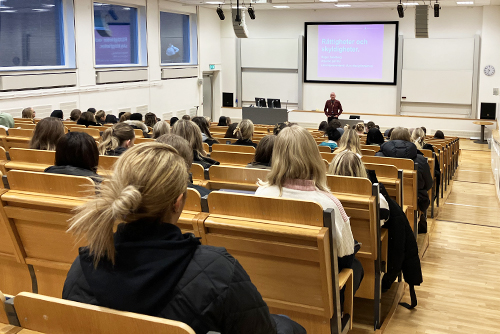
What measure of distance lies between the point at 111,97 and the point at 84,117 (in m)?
5.35

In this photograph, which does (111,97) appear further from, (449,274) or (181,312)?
(181,312)

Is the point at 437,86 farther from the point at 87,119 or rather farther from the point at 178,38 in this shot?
the point at 87,119

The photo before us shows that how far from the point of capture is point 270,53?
17562 millimetres

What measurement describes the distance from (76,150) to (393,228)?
2160mm

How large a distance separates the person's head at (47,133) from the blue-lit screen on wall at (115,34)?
9.11m

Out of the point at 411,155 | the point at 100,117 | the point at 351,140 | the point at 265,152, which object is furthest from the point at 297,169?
the point at 100,117

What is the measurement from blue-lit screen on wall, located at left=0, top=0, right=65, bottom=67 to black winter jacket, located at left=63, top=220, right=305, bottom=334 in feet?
33.9

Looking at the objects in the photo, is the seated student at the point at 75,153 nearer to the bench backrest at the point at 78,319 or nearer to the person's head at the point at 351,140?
the bench backrest at the point at 78,319

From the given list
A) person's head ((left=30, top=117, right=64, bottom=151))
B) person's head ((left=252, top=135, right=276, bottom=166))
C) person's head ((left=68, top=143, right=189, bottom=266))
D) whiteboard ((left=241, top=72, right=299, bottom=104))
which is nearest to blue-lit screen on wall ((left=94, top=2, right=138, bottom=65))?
whiteboard ((left=241, top=72, right=299, bottom=104))

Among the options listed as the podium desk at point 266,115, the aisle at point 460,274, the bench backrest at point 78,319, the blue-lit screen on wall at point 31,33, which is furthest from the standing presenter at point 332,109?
the bench backrest at point 78,319

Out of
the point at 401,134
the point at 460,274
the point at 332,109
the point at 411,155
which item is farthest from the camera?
the point at 332,109

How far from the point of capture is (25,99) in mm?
10688

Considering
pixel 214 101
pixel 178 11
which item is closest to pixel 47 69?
pixel 178 11

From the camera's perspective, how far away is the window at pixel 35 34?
10438 mm
